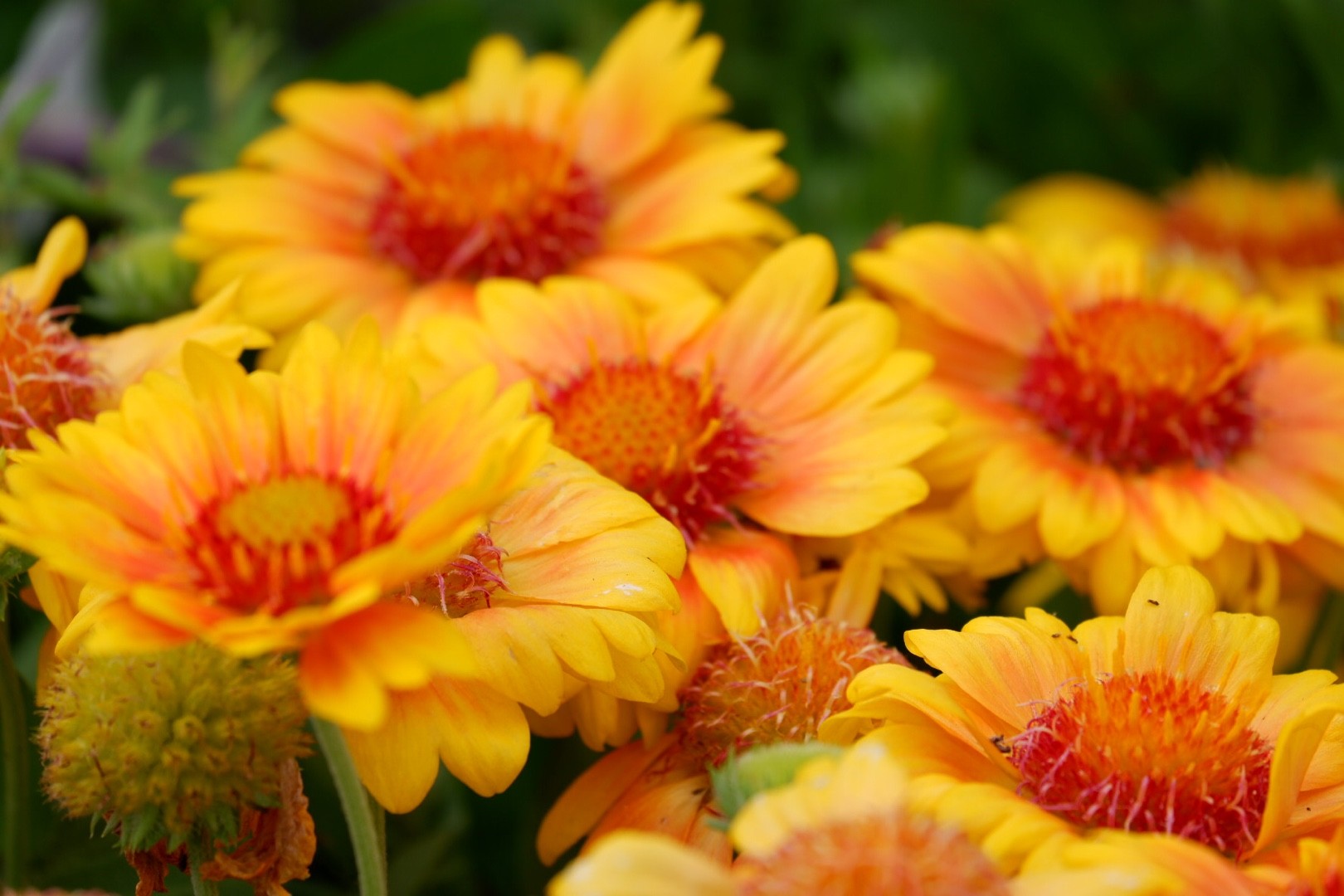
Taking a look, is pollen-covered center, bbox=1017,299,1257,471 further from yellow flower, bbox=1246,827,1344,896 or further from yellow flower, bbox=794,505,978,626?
yellow flower, bbox=1246,827,1344,896

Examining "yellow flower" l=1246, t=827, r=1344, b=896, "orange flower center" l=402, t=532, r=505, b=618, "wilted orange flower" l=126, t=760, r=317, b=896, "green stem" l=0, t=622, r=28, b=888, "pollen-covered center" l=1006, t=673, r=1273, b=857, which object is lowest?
"green stem" l=0, t=622, r=28, b=888

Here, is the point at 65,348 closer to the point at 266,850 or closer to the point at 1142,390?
the point at 266,850

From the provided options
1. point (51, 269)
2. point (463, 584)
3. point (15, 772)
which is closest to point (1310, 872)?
point (463, 584)

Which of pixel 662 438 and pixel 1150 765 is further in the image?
pixel 662 438

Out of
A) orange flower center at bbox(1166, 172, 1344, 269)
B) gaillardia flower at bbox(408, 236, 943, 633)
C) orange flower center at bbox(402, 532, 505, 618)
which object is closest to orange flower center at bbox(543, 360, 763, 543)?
gaillardia flower at bbox(408, 236, 943, 633)

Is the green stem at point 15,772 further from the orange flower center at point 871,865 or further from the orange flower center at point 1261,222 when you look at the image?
the orange flower center at point 1261,222

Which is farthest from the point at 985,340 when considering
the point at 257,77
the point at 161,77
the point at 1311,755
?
the point at 161,77

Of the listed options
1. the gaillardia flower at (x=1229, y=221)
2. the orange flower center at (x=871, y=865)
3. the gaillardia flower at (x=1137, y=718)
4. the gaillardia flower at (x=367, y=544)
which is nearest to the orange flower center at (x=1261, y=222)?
the gaillardia flower at (x=1229, y=221)
